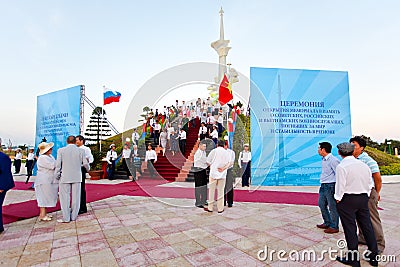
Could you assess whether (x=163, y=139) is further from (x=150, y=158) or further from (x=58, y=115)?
(x=58, y=115)

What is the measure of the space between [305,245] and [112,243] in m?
2.65

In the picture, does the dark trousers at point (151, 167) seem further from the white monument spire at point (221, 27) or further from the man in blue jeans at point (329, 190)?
the white monument spire at point (221, 27)

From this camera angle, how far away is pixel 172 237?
3.53 metres

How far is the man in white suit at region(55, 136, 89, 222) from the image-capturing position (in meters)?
4.27

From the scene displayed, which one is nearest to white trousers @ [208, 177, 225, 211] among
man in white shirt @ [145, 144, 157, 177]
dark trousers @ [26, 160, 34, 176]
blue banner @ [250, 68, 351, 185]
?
blue banner @ [250, 68, 351, 185]

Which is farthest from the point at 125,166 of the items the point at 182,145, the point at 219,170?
the point at 219,170

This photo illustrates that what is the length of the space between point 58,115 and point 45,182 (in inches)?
318

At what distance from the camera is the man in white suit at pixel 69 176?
4.27 meters

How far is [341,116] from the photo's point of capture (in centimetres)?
862

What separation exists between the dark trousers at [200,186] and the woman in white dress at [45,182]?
2.81 meters

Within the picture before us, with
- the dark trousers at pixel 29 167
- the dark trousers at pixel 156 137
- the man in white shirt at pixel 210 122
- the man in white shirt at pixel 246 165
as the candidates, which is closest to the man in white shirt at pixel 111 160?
the dark trousers at pixel 156 137

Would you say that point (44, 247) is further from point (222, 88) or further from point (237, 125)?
point (237, 125)

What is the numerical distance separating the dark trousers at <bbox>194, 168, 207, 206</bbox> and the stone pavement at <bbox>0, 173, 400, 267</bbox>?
0.30 meters

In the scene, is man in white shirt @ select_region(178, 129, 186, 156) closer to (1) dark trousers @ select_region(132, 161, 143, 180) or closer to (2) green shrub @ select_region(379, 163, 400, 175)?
(1) dark trousers @ select_region(132, 161, 143, 180)
